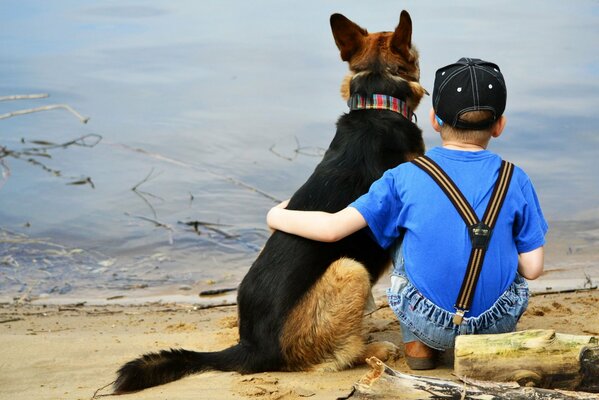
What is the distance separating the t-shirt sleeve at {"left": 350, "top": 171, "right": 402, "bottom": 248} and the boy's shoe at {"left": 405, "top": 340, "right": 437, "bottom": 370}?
60cm

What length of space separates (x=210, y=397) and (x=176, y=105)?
8.39 metres

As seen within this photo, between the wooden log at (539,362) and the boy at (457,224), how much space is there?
0.44 meters

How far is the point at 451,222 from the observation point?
428 cm

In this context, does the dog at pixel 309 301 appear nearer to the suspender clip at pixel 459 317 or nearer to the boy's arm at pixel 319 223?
the boy's arm at pixel 319 223

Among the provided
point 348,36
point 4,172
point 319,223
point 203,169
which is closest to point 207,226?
point 203,169

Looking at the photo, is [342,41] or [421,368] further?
[342,41]

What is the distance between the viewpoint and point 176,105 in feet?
40.2

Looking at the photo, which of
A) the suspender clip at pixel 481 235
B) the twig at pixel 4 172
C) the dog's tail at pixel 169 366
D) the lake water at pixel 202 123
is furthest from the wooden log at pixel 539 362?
the twig at pixel 4 172

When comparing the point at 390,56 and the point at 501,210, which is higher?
the point at 390,56

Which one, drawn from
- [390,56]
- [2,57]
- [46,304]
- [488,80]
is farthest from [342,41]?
[2,57]

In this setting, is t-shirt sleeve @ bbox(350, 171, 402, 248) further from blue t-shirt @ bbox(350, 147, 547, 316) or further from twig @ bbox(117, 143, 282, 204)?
twig @ bbox(117, 143, 282, 204)

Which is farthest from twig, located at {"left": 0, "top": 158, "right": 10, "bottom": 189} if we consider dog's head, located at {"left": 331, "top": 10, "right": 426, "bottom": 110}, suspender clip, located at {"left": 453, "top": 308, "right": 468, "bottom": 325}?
suspender clip, located at {"left": 453, "top": 308, "right": 468, "bottom": 325}

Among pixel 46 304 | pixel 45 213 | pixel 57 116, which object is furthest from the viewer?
pixel 57 116

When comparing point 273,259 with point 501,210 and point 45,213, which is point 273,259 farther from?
point 45,213
